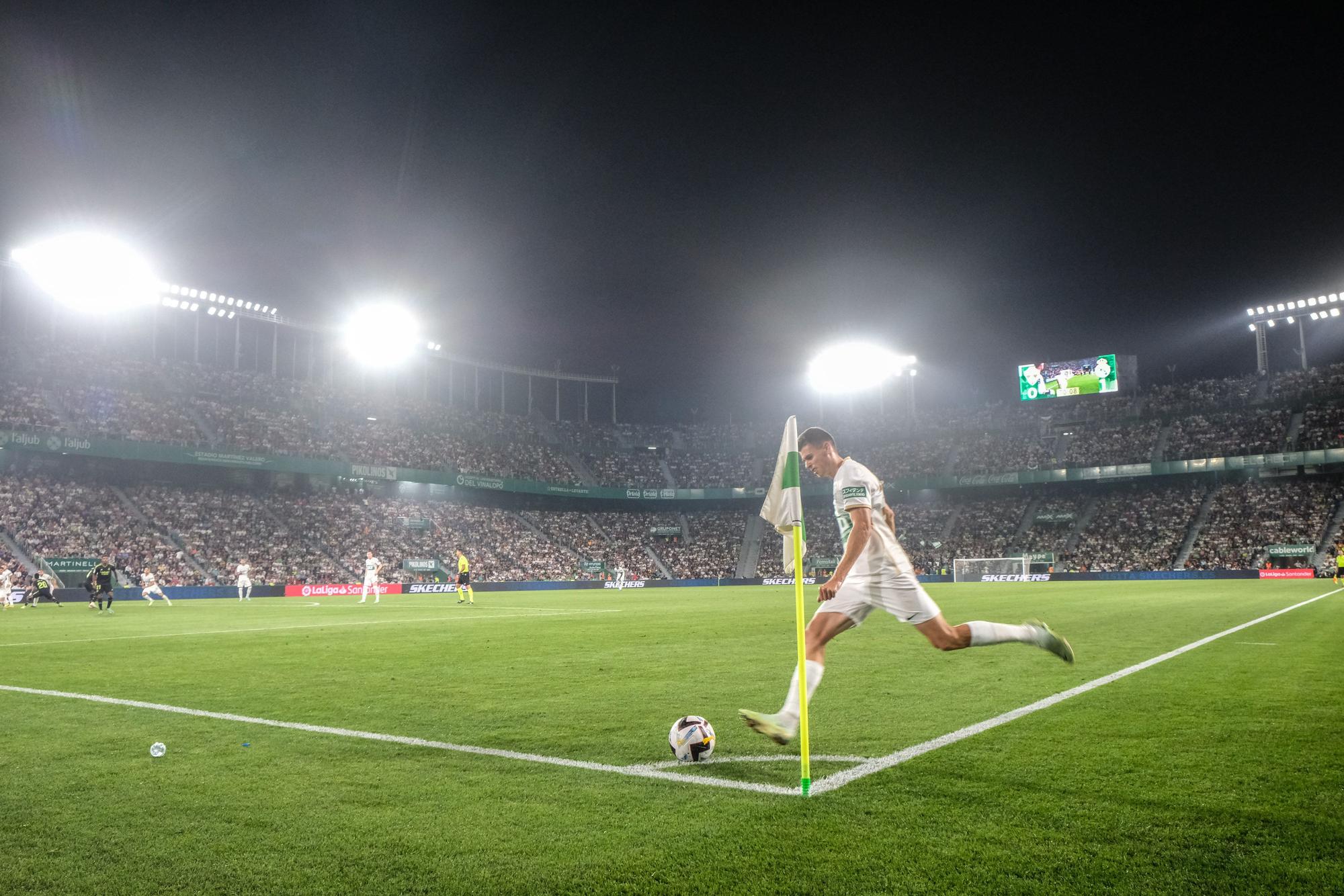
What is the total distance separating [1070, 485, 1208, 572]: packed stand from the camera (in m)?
55.8

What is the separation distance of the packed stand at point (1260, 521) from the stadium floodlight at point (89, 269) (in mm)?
64764

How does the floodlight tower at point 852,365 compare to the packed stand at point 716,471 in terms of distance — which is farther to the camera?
the packed stand at point 716,471

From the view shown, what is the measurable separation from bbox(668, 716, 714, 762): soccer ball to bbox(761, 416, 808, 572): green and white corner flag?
4.05 ft

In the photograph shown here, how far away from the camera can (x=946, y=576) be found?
199 ft

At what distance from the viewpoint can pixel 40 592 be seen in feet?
111

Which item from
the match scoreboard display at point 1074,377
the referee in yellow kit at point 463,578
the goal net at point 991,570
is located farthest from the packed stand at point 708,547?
the referee in yellow kit at point 463,578

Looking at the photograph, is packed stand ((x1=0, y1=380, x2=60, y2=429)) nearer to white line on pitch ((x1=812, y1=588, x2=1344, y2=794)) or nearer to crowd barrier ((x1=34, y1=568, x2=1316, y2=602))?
crowd barrier ((x1=34, y1=568, x2=1316, y2=602))

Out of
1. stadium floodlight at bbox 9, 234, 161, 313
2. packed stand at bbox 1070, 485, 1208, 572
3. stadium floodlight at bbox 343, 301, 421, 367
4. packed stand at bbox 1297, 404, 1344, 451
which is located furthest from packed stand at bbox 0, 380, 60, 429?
packed stand at bbox 1297, 404, 1344, 451

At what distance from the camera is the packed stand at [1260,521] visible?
52.8 meters

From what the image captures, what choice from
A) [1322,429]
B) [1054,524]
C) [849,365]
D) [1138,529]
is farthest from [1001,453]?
[1322,429]

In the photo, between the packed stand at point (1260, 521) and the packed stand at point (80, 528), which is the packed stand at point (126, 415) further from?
the packed stand at point (1260, 521)

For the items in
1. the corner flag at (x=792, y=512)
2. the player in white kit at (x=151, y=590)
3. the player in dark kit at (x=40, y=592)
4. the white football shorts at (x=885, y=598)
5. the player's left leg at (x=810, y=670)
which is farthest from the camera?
the player in dark kit at (x=40, y=592)

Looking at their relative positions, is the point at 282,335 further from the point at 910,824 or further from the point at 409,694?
the point at 910,824

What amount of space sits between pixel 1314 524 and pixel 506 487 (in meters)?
53.0
